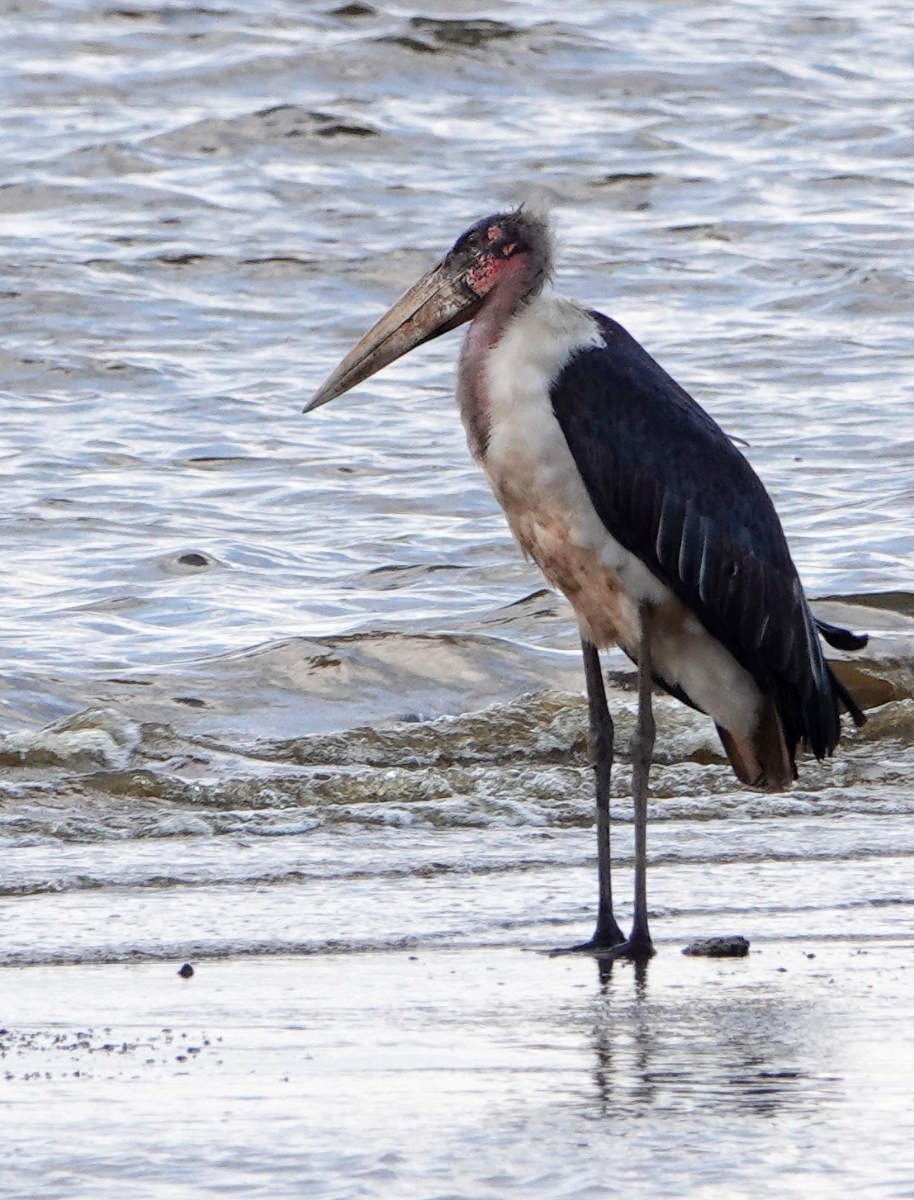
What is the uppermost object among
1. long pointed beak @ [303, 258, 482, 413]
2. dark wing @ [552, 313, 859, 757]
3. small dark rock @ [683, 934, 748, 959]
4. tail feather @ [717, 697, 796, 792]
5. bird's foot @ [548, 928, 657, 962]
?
long pointed beak @ [303, 258, 482, 413]

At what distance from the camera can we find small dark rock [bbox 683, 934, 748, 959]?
18.0 feet

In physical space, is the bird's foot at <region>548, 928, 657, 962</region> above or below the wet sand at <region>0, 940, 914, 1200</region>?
below

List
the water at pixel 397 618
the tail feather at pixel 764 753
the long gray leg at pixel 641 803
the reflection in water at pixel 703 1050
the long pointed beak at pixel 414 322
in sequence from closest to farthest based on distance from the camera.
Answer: the reflection in water at pixel 703 1050 < the water at pixel 397 618 < the long gray leg at pixel 641 803 < the long pointed beak at pixel 414 322 < the tail feather at pixel 764 753

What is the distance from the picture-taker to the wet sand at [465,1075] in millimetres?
3633

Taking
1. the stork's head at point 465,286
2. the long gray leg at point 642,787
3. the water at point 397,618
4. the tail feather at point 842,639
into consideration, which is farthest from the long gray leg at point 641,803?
the stork's head at point 465,286

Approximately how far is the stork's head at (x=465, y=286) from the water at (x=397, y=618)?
1.35 m

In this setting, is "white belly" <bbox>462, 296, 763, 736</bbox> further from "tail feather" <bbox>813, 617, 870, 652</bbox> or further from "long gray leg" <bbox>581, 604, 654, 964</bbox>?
"tail feather" <bbox>813, 617, 870, 652</bbox>

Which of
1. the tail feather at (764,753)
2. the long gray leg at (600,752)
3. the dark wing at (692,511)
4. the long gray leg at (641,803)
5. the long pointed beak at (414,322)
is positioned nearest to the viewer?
the long gray leg at (641,803)

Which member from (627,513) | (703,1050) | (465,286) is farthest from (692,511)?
(703,1050)

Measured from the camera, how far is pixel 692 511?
6027 mm

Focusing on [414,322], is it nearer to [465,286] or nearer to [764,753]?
[465,286]

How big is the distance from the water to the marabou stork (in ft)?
1.52

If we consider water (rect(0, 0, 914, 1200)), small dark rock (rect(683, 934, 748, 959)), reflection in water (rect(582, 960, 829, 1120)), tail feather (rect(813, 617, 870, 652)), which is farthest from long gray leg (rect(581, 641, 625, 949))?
reflection in water (rect(582, 960, 829, 1120))

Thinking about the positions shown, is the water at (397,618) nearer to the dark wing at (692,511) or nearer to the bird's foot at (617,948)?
the bird's foot at (617,948)
